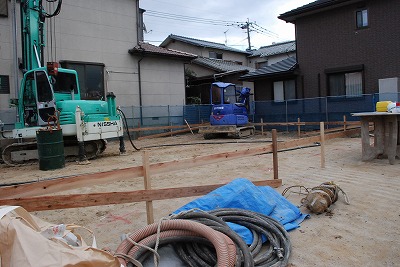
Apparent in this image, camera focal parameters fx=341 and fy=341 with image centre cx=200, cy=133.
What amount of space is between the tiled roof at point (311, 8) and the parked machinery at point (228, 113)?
17.2ft

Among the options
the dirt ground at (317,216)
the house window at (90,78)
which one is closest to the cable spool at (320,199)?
the dirt ground at (317,216)

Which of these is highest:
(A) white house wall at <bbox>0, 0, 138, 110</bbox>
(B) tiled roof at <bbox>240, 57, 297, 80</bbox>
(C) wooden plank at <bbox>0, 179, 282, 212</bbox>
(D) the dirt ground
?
(A) white house wall at <bbox>0, 0, 138, 110</bbox>

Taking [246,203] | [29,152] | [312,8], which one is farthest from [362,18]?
[246,203]

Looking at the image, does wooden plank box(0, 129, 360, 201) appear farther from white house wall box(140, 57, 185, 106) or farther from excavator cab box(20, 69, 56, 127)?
white house wall box(140, 57, 185, 106)

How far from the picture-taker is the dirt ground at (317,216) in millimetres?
3697

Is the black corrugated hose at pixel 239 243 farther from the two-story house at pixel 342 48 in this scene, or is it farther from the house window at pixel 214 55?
the house window at pixel 214 55

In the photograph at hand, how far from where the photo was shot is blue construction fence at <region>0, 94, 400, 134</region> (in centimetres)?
1682

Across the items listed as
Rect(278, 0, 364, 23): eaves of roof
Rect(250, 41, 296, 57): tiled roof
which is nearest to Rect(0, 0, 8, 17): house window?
Rect(278, 0, 364, 23): eaves of roof

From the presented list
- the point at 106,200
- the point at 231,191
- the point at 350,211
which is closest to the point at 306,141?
the point at 350,211

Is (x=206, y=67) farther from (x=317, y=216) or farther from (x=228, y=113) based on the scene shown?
(x=317, y=216)

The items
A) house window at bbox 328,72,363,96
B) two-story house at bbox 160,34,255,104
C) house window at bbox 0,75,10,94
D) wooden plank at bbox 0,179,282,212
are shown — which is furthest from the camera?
two-story house at bbox 160,34,255,104

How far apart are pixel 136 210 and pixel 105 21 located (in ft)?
55.8

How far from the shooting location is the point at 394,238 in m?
3.96

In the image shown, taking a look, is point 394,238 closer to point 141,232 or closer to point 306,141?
point 141,232
